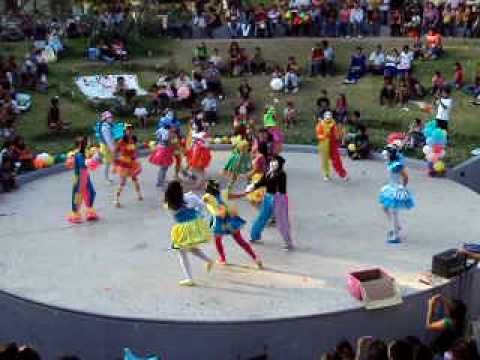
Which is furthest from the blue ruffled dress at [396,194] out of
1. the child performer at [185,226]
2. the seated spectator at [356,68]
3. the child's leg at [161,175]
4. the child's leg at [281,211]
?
the seated spectator at [356,68]

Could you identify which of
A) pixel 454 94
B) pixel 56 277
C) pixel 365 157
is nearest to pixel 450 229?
pixel 365 157

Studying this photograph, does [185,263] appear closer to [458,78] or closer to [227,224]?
[227,224]

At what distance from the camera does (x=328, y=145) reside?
646 inches

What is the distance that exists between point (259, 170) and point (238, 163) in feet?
4.40

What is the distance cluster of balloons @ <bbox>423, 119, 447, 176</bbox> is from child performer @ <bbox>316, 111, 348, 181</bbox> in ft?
5.42

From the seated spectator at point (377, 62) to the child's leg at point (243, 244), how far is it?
1327 cm

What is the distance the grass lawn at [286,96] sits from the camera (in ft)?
67.7

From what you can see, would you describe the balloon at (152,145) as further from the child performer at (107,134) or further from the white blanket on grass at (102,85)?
the white blanket on grass at (102,85)

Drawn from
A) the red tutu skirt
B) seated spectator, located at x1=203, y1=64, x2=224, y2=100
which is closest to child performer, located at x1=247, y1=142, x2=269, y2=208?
the red tutu skirt

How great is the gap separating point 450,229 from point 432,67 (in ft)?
37.3

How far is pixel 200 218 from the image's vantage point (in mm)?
11625

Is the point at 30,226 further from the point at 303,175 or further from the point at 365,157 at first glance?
the point at 365,157

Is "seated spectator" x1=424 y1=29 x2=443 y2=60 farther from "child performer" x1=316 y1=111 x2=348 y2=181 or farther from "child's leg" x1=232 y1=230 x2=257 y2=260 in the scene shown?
"child's leg" x1=232 y1=230 x2=257 y2=260

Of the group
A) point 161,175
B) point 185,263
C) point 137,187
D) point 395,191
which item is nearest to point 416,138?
point 161,175
